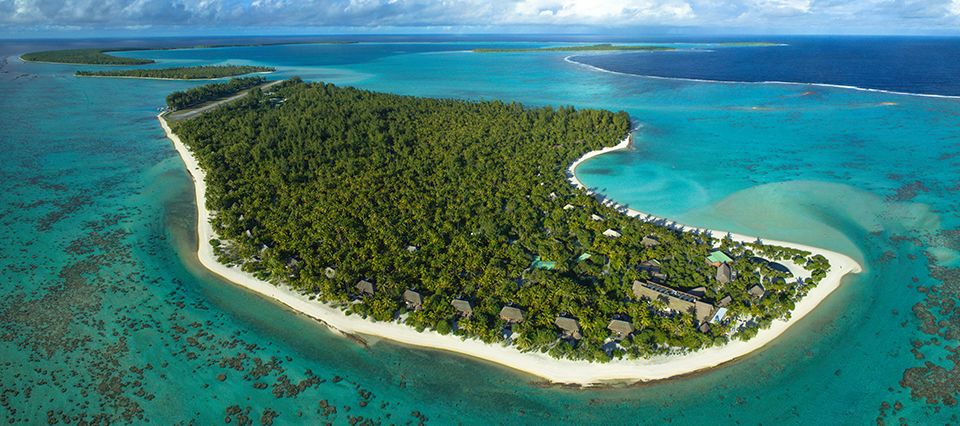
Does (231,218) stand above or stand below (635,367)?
above

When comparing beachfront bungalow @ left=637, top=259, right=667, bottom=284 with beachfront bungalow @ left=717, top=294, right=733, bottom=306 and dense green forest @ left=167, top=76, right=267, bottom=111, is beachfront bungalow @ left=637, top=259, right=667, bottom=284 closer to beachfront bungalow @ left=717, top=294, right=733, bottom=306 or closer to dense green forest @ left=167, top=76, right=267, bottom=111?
beachfront bungalow @ left=717, top=294, right=733, bottom=306

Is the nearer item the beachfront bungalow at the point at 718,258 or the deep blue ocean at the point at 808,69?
the beachfront bungalow at the point at 718,258

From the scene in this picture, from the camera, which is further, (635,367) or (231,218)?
(231,218)

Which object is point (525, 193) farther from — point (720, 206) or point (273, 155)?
point (273, 155)

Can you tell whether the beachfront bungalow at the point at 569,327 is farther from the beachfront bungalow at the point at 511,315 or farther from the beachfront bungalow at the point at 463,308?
the beachfront bungalow at the point at 463,308

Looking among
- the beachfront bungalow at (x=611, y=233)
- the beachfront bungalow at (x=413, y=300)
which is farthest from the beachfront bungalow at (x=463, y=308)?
the beachfront bungalow at (x=611, y=233)

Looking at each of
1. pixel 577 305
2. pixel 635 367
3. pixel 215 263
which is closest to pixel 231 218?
pixel 215 263

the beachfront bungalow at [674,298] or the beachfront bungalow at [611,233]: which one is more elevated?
the beachfront bungalow at [611,233]
